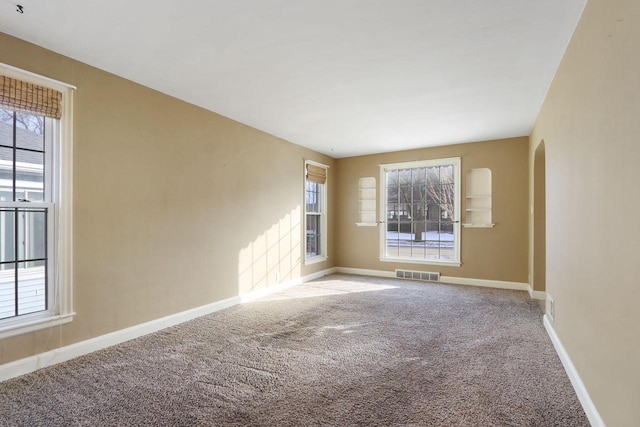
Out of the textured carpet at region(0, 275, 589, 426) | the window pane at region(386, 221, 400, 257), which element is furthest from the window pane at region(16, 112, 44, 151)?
the window pane at region(386, 221, 400, 257)

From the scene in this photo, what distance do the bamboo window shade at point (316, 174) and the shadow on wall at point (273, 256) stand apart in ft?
2.30

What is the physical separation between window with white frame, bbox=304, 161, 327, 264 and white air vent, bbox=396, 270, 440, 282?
1476mm

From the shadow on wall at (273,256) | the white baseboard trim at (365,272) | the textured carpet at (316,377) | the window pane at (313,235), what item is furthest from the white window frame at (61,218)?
the white baseboard trim at (365,272)

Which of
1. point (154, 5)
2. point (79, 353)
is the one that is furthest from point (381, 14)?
point (79, 353)

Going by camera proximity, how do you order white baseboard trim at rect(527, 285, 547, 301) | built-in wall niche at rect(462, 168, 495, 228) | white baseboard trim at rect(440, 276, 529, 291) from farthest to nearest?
built-in wall niche at rect(462, 168, 495, 228), white baseboard trim at rect(440, 276, 529, 291), white baseboard trim at rect(527, 285, 547, 301)

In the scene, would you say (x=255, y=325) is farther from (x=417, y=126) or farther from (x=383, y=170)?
(x=383, y=170)

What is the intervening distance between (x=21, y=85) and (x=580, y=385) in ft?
14.2

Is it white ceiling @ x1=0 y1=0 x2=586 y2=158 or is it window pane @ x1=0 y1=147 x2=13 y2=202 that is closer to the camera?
white ceiling @ x1=0 y1=0 x2=586 y2=158

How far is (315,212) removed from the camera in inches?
255

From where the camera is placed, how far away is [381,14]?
86.1 inches

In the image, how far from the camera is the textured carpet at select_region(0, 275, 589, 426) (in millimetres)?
1963

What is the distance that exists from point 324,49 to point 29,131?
2368 mm

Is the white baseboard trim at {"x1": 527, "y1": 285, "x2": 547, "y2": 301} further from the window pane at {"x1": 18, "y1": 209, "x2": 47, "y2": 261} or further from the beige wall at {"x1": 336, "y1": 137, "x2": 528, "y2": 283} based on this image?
the window pane at {"x1": 18, "y1": 209, "x2": 47, "y2": 261}

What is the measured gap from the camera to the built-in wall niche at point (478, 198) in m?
5.59
